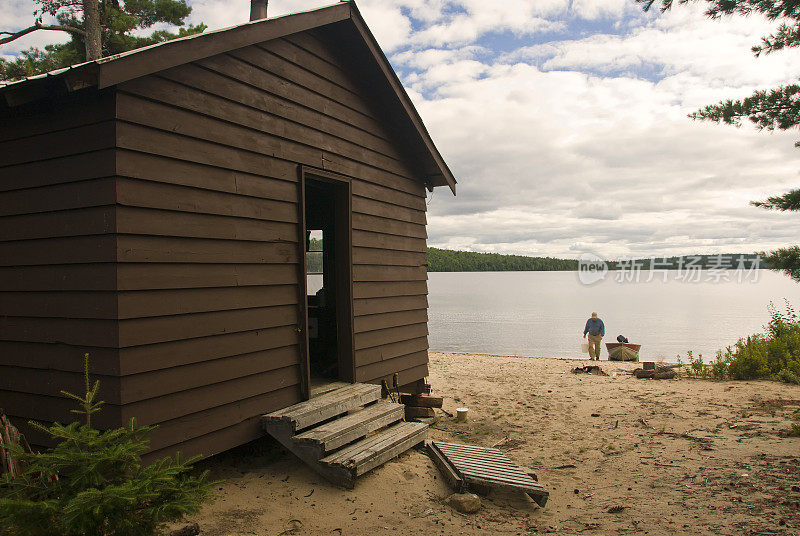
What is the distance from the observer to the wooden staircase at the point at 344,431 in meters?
5.28

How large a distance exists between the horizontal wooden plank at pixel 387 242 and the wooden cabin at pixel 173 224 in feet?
3.57

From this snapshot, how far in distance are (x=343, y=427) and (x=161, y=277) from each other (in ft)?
8.13

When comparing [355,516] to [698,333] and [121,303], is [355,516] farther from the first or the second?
[698,333]

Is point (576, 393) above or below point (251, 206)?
below

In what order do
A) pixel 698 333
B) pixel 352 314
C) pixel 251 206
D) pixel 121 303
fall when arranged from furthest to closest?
pixel 698 333 < pixel 352 314 < pixel 251 206 < pixel 121 303

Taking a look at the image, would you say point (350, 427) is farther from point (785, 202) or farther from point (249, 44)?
point (785, 202)

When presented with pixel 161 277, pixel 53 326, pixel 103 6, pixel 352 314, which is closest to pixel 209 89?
pixel 161 277

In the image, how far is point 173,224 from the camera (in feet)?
15.9

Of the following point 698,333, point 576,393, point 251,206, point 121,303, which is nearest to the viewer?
point 121,303

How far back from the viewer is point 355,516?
4762 mm

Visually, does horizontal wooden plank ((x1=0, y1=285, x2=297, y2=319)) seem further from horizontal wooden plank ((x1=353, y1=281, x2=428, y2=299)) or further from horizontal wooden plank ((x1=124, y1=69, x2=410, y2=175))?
horizontal wooden plank ((x1=353, y1=281, x2=428, y2=299))

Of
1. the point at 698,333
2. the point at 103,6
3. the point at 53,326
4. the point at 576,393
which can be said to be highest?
the point at 103,6

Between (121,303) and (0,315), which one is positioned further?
(0,315)

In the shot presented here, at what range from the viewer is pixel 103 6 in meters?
17.9
